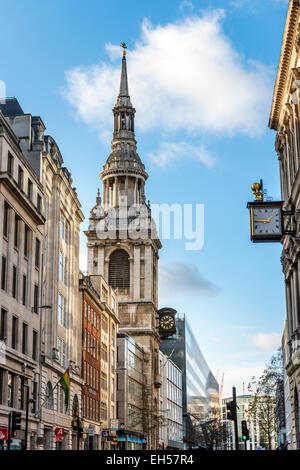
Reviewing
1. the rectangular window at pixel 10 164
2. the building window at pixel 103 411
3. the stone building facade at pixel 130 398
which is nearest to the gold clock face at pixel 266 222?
the rectangular window at pixel 10 164

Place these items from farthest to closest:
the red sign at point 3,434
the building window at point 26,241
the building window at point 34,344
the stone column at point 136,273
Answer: the stone column at point 136,273, the building window at point 34,344, the building window at point 26,241, the red sign at point 3,434

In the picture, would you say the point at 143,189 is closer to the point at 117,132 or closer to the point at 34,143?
the point at 117,132

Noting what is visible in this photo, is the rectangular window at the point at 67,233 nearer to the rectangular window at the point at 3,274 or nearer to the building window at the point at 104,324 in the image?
the rectangular window at the point at 3,274

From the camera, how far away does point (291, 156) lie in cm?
4362

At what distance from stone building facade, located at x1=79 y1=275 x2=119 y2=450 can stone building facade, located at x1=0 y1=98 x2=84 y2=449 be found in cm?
440

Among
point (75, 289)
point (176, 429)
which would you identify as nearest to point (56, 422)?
point (75, 289)

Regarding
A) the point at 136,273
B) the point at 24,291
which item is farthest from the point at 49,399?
the point at 136,273

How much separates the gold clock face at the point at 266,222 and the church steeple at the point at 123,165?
4403 inches

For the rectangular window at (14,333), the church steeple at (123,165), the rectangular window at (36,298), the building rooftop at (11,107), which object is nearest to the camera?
the rectangular window at (14,333)

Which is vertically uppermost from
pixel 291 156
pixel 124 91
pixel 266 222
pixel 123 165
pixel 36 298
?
pixel 124 91

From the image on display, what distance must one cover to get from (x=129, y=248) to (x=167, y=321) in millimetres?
20722

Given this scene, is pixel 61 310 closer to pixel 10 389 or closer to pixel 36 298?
pixel 36 298

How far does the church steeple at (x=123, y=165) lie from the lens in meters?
145

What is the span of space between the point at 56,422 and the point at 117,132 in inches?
3812
